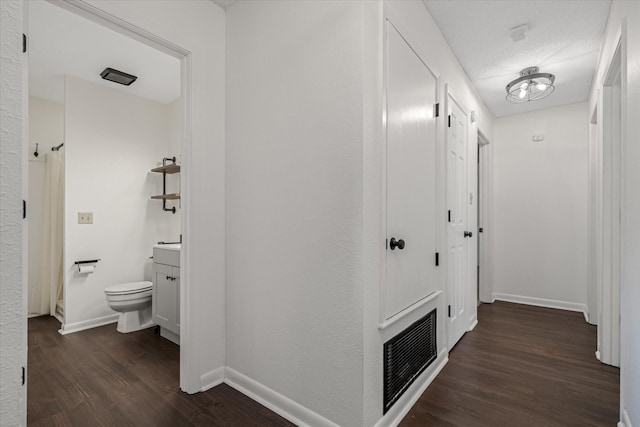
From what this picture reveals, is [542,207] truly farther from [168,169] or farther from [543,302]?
[168,169]

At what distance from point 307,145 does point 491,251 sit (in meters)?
3.59

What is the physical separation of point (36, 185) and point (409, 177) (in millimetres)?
4164

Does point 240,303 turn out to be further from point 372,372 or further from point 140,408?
point 372,372

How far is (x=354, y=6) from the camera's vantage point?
1.46 meters

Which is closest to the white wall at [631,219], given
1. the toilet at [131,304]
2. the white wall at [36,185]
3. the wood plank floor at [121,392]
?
the wood plank floor at [121,392]

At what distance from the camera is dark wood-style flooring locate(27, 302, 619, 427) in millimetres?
1696

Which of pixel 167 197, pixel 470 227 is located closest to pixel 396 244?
pixel 470 227

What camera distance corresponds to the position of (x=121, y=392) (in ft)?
6.35

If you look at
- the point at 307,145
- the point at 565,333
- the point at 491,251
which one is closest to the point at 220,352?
the point at 307,145

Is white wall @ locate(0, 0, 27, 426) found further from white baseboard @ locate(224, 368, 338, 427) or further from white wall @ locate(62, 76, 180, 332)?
white wall @ locate(62, 76, 180, 332)

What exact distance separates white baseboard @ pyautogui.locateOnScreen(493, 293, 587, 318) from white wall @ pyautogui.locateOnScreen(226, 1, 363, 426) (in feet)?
11.9

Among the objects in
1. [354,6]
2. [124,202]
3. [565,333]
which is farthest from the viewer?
[124,202]

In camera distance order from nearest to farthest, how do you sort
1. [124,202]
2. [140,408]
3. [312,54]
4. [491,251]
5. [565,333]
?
[312,54]
[140,408]
[565,333]
[124,202]
[491,251]

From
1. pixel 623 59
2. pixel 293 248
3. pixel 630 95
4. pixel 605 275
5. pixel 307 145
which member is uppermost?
pixel 623 59
